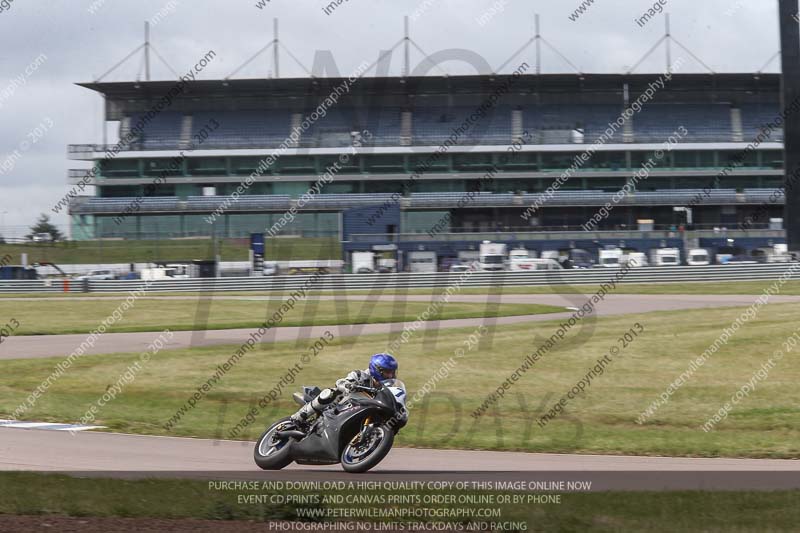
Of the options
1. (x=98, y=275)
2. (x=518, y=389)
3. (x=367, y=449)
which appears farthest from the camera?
(x=98, y=275)

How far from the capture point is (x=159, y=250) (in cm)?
5309

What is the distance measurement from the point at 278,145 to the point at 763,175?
1462 inches

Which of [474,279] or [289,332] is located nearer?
[289,332]

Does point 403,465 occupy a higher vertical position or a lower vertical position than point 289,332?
lower

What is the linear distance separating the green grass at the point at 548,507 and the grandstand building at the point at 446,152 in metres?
56.6

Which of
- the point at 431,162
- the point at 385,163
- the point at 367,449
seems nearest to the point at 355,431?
the point at 367,449

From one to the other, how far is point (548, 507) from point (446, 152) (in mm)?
62036

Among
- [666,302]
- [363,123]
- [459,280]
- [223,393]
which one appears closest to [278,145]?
[363,123]

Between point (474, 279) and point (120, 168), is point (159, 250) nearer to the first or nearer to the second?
point (474, 279)

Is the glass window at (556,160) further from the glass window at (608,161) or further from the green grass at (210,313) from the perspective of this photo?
the green grass at (210,313)

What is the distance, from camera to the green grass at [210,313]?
27.5 metres

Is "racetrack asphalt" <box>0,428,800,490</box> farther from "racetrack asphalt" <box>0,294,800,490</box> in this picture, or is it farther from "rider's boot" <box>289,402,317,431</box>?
"rider's boot" <box>289,402,317,431</box>

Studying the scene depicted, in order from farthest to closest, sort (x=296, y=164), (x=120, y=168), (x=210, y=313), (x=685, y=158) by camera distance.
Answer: (x=120, y=168)
(x=685, y=158)
(x=296, y=164)
(x=210, y=313)

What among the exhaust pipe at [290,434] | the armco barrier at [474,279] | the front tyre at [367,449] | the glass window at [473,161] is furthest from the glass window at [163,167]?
the front tyre at [367,449]
